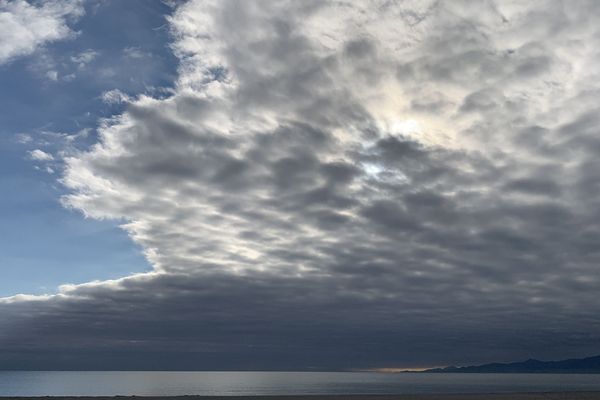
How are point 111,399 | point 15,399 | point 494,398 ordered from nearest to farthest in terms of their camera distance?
1. point 15,399
2. point 111,399
3. point 494,398

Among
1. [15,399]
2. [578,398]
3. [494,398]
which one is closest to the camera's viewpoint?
[15,399]

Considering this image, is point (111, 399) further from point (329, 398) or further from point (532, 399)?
point (532, 399)

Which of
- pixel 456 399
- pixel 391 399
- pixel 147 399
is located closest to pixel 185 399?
pixel 147 399

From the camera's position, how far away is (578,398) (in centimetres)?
10850

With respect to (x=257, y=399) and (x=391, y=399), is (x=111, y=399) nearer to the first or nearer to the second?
(x=257, y=399)

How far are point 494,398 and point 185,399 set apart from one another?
60.6m

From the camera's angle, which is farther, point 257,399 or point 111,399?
point 257,399

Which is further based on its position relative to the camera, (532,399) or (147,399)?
(532,399)

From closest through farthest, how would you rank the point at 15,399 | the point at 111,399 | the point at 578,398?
the point at 15,399 → the point at 111,399 → the point at 578,398

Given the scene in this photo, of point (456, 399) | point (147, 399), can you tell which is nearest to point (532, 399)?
point (456, 399)

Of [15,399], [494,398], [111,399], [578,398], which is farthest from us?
[494,398]

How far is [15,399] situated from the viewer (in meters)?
92.4

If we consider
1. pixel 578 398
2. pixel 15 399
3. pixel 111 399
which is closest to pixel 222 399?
pixel 111 399

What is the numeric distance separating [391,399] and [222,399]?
1273 inches
